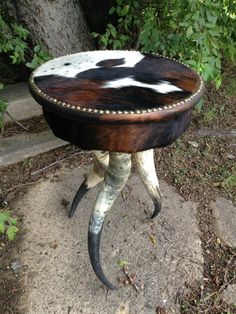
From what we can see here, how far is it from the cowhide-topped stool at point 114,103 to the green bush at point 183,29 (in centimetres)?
43

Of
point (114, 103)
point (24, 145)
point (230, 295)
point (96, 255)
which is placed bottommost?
point (230, 295)

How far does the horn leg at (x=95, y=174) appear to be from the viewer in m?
1.84

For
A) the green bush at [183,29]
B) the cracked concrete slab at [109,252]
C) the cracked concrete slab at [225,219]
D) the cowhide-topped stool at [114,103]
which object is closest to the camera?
the cowhide-topped stool at [114,103]

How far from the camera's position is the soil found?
1.80 meters

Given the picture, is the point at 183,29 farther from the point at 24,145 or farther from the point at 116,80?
the point at 24,145

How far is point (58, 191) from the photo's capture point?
2.34 m

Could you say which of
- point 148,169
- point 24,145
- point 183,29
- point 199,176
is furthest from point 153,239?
point 183,29

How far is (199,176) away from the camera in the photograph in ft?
8.28

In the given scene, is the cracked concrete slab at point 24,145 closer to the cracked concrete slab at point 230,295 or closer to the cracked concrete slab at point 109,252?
the cracked concrete slab at point 109,252

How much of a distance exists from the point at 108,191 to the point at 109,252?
0.47m

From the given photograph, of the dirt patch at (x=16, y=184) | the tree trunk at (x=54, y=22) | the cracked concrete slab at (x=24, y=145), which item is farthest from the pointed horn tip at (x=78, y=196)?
the tree trunk at (x=54, y=22)

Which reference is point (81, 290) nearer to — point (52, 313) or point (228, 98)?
point (52, 313)

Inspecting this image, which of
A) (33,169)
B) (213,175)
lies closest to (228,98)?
(213,175)

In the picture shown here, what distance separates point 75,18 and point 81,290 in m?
1.80
